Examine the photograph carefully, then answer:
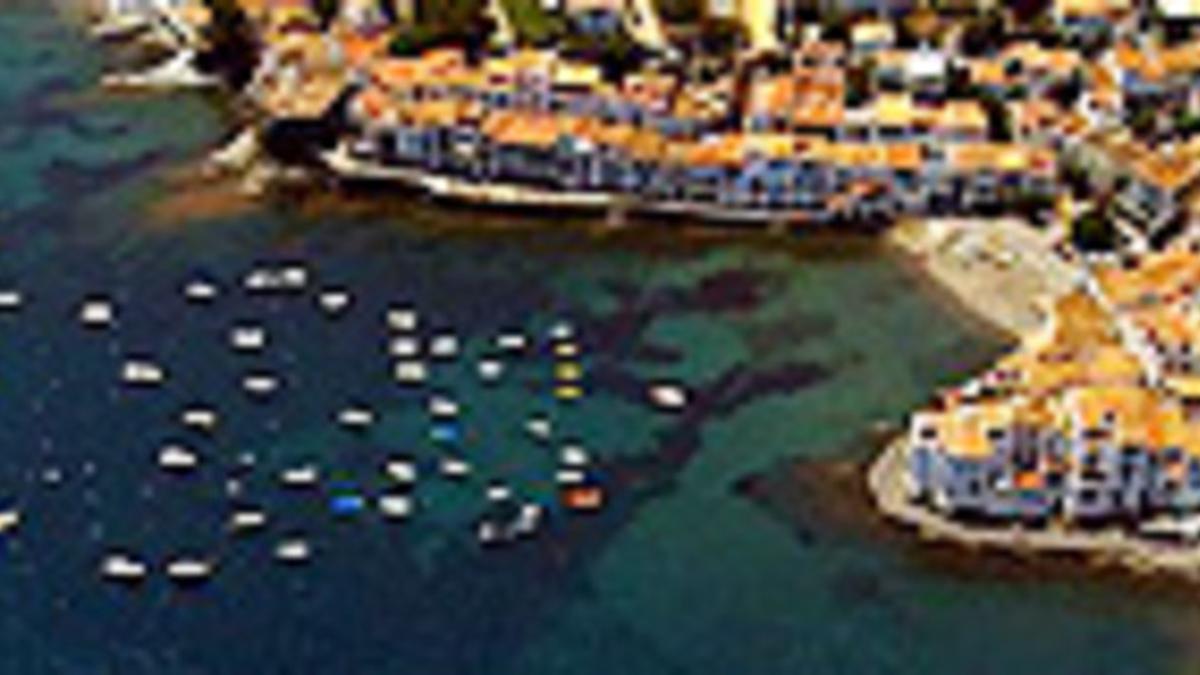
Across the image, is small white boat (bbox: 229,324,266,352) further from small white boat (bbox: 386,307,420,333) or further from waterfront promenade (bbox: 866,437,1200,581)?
waterfront promenade (bbox: 866,437,1200,581)

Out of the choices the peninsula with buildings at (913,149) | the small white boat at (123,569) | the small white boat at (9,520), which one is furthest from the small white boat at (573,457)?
the small white boat at (9,520)

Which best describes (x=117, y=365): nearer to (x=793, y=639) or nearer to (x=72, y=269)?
(x=72, y=269)

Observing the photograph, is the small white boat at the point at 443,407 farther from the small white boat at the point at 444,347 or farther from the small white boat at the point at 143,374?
the small white boat at the point at 143,374

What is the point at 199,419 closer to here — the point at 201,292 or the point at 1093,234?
the point at 201,292

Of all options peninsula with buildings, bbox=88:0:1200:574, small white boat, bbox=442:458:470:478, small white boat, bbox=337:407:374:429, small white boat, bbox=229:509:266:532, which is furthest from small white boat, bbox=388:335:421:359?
peninsula with buildings, bbox=88:0:1200:574

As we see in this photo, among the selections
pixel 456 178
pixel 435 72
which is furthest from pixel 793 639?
pixel 435 72
